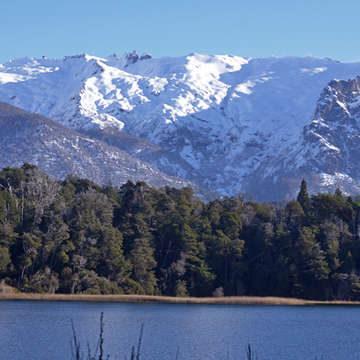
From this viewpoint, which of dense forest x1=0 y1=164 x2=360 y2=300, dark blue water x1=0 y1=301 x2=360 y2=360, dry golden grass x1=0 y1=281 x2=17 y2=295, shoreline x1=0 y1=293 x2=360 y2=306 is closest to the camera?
dark blue water x1=0 y1=301 x2=360 y2=360

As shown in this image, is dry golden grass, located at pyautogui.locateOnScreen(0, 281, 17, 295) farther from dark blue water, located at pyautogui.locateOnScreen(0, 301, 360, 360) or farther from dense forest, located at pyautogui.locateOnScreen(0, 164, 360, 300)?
dark blue water, located at pyautogui.locateOnScreen(0, 301, 360, 360)

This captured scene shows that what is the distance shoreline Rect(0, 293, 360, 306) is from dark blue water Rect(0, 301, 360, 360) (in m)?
7.60

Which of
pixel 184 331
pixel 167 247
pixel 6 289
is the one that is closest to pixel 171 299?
pixel 167 247

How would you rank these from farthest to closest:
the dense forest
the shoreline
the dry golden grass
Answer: the dense forest < the dry golden grass < the shoreline

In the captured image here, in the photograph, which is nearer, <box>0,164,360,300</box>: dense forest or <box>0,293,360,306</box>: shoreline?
<box>0,293,360,306</box>: shoreline

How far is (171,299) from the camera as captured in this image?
398ft

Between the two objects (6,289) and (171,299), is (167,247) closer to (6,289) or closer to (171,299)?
(171,299)

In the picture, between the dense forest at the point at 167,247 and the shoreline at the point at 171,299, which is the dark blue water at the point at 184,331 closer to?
the shoreline at the point at 171,299

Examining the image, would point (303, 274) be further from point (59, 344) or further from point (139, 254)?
point (59, 344)

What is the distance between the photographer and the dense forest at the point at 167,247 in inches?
4820

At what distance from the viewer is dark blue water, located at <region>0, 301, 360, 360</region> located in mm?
65062

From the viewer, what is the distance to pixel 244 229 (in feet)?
473

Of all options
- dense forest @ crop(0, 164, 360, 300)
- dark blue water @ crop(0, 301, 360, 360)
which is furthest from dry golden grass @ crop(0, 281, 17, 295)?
dark blue water @ crop(0, 301, 360, 360)

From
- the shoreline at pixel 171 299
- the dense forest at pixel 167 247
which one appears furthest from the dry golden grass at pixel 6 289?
the dense forest at pixel 167 247
